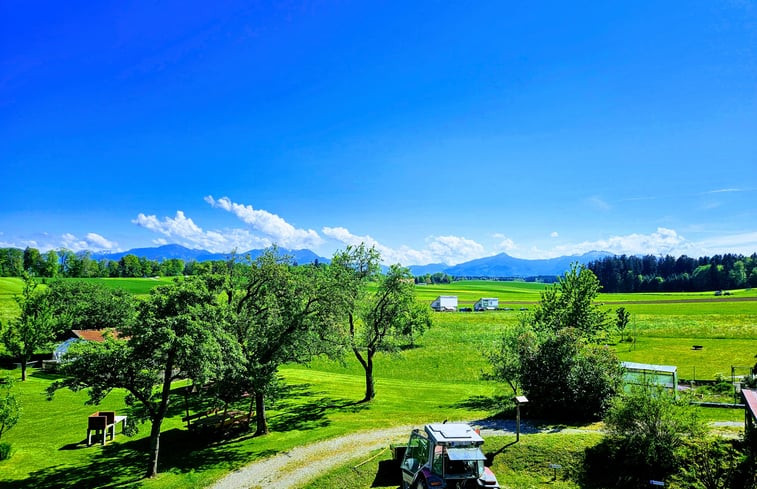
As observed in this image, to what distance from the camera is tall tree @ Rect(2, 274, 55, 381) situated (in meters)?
44.5

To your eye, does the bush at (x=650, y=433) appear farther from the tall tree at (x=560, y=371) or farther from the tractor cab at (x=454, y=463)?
the tractor cab at (x=454, y=463)

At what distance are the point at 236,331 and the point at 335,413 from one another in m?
11.2

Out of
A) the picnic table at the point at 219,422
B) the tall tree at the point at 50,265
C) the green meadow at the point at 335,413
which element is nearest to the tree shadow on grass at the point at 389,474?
the green meadow at the point at 335,413

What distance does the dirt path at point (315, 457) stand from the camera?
18578mm

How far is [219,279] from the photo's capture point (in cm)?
2075

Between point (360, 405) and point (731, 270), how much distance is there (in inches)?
7251

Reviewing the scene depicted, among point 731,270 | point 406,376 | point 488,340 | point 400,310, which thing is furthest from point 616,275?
point 400,310

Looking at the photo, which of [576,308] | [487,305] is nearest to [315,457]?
[576,308]

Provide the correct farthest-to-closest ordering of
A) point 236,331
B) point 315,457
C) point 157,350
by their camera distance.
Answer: point 236,331 → point 315,457 → point 157,350

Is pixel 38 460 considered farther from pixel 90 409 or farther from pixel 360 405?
pixel 360 405

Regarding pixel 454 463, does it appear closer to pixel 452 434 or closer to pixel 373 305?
pixel 452 434

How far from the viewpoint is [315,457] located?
829 inches

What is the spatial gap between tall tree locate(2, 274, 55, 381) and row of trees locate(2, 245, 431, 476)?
145 mm

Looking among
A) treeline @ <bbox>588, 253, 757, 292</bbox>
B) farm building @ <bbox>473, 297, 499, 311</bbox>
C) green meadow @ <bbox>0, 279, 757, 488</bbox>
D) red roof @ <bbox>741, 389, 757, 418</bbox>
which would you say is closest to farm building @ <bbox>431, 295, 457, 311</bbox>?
farm building @ <bbox>473, 297, 499, 311</bbox>
